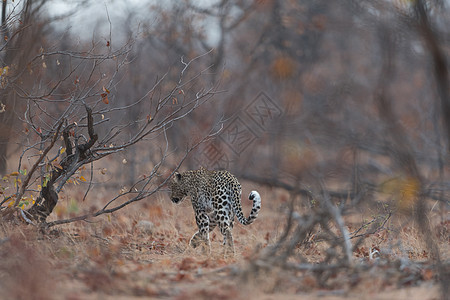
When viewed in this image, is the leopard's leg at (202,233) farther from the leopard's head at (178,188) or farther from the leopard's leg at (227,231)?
the leopard's head at (178,188)

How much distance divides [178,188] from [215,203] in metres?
1.13

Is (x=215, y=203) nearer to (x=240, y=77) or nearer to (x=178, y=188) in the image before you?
(x=178, y=188)

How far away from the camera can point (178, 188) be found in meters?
10.2

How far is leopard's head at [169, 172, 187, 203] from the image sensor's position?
10.1m

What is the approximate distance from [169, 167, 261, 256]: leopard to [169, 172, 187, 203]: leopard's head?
0.11m

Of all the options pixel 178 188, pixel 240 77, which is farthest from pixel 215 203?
pixel 240 77

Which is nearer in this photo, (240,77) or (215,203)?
(215,203)

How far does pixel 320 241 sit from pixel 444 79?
521 cm

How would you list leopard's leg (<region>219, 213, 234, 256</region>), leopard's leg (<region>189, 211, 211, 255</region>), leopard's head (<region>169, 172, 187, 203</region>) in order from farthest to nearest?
leopard's head (<region>169, 172, 187, 203</region>), leopard's leg (<region>189, 211, 211, 255</region>), leopard's leg (<region>219, 213, 234, 256</region>)

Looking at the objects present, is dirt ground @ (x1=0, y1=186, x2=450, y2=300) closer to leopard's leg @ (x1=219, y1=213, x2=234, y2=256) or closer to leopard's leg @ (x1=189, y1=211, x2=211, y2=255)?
leopard's leg @ (x1=219, y1=213, x2=234, y2=256)

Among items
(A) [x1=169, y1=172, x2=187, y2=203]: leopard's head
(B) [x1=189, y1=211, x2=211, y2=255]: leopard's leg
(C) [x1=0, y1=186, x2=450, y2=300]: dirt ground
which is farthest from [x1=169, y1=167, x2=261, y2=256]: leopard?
(C) [x1=0, y1=186, x2=450, y2=300]: dirt ground

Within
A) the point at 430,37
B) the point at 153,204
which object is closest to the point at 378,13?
the point at 430,37

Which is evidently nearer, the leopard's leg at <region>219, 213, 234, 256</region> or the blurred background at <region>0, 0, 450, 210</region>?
the leopard's leg at <region>219, 213, 234, 256</region>

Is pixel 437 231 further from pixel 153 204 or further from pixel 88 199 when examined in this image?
pixel 88 199
